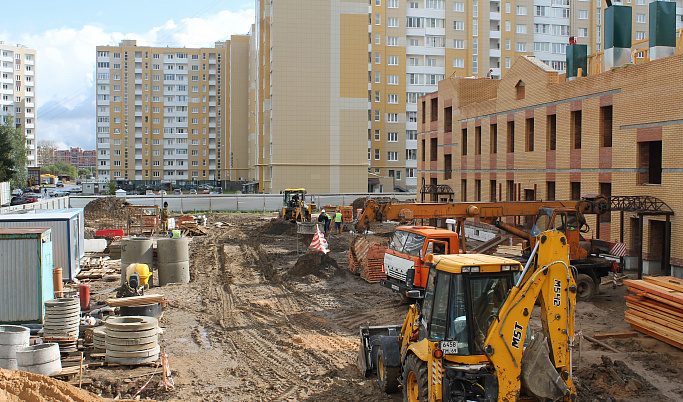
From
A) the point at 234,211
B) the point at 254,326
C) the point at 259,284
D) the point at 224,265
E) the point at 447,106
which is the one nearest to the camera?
the point at 254,326

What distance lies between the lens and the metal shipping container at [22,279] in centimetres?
1365

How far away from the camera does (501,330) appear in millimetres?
6914

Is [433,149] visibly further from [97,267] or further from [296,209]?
[97,267]

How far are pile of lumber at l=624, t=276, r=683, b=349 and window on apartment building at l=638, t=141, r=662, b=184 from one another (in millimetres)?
9191

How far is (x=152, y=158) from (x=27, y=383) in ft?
344

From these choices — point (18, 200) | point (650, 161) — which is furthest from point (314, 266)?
point (18, 200)

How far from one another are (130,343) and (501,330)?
7640 millimetres

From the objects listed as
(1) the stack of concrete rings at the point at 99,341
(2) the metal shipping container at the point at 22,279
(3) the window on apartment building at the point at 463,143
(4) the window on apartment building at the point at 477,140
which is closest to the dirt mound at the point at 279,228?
(3) the window on apartment building at the point at 463,143

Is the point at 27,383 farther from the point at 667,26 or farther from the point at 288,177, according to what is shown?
the point at 288,177

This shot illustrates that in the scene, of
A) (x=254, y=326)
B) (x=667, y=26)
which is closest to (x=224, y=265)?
(x=254, y=326)

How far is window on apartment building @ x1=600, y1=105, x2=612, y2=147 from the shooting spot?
23.7 meters

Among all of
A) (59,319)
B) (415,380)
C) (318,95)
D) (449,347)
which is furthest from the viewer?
(318,95)

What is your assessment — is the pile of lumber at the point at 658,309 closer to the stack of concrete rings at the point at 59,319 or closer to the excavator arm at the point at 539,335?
the excavator arm at the point at 539,335

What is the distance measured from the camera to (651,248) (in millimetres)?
21344
